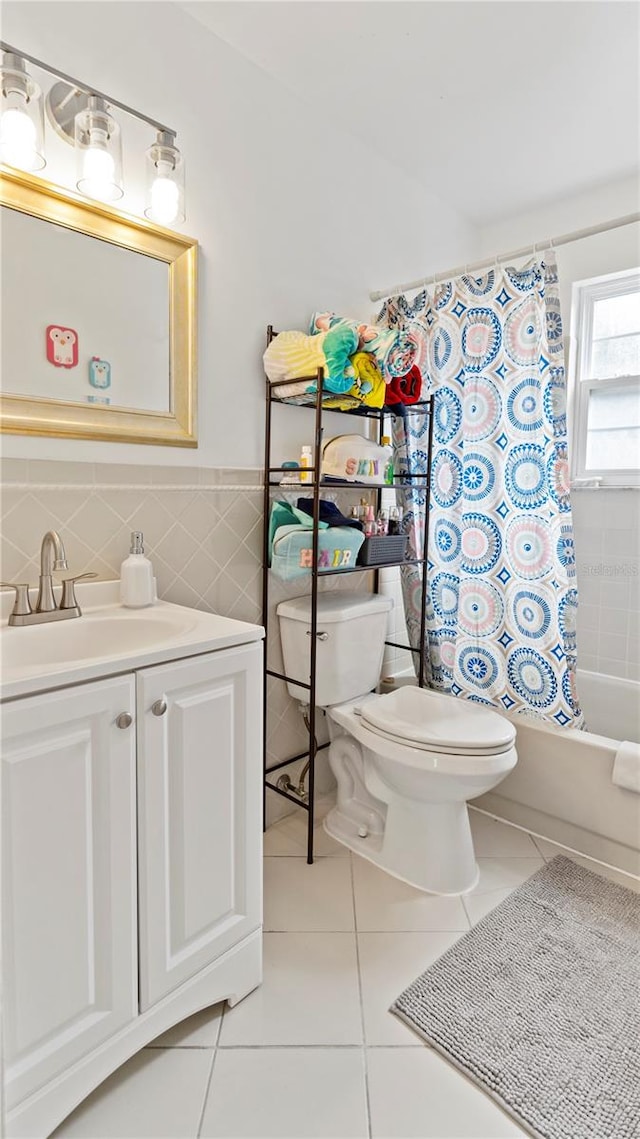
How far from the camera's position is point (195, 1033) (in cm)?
128

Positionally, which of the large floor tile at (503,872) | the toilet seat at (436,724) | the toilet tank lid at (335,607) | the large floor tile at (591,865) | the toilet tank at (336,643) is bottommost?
the large floor tile at (503,872)

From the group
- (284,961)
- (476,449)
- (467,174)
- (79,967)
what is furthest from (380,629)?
(467,174)

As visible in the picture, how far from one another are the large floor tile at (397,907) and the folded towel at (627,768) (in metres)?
0.61

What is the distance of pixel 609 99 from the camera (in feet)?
6.24

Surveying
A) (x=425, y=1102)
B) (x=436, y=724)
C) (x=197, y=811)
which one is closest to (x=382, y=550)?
(x=436, y=724)

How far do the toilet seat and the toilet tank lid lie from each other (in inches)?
11.7

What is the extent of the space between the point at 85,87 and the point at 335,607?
147cm

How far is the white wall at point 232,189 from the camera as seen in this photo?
1.43m

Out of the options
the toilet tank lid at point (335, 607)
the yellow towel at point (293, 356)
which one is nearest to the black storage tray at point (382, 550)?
the toilet tank lid at point (335, 607)

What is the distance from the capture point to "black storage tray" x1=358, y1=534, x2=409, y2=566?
6.43 ft

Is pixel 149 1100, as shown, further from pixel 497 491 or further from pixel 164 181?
pixel 164 181

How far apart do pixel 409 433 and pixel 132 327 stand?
1.08m

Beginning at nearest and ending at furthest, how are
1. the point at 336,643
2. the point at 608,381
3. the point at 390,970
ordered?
the point at 390,970 → the point at 336,643 → the point at 608,381

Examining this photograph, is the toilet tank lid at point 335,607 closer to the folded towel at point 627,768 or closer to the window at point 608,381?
the folded towel at point 627,768
